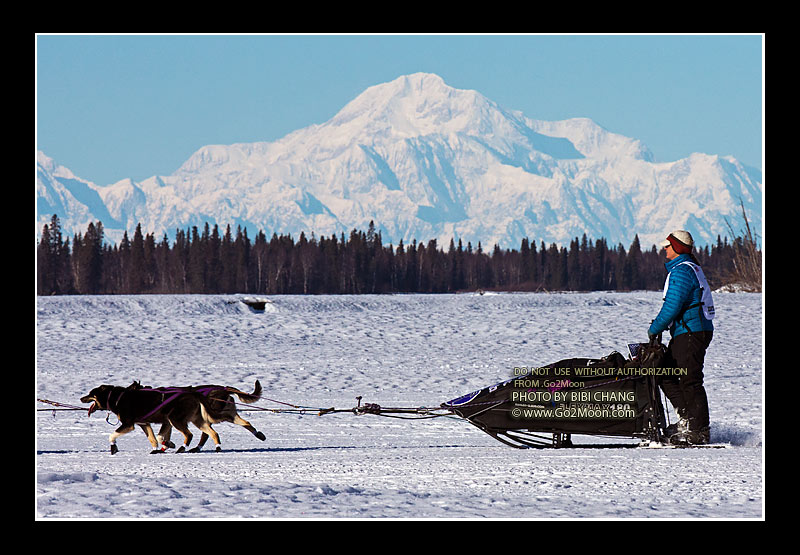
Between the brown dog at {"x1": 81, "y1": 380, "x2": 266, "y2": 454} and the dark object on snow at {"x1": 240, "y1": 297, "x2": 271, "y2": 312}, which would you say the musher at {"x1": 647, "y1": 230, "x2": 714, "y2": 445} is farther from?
the dark object on snow at {"x1": 240, "y1": 297, "x2": 271, "y2": 312}

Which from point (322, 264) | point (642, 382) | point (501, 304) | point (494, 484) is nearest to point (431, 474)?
point (494, 484)

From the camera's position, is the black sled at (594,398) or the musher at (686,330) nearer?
the musher at (686,330)

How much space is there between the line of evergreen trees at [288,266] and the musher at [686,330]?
107m

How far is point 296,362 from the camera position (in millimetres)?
19688

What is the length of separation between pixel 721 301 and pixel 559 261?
15079cm

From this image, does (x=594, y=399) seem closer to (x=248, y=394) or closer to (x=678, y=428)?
(x=678, y=428)

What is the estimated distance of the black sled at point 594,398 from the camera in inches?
317

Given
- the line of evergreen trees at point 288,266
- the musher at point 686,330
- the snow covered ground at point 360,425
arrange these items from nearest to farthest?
1. the snow covered ground at point 360,425
2. the musher at point 686,330
3. the line of evergreen trees at point 288,266

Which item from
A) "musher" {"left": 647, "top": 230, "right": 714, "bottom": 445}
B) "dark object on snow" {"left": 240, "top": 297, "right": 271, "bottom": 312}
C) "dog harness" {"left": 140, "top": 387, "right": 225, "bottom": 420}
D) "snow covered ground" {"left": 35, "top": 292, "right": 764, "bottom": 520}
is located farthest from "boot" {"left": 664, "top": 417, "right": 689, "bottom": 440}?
"dark object on snow" {"left": 240, "top": 297, "right": 271, "bottom": 312}

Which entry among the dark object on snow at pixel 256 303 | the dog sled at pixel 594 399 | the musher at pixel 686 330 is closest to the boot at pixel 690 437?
the musher at pixel 686 330

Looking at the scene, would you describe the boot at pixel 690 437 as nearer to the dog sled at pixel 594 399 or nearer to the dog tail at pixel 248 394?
the dog sled at pixel 594 399

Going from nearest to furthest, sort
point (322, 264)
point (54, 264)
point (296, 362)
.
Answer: point (296, 362)
point (54, 264)
point (322, 264)

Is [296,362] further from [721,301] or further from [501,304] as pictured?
[721,301]

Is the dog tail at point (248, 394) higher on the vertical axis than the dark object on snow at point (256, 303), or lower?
lower
